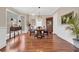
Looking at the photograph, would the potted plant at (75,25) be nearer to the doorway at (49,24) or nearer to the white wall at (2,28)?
the doorway at (49,24)

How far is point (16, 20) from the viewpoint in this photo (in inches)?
145

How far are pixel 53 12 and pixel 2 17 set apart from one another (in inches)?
64.5

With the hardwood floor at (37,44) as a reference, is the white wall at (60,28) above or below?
above

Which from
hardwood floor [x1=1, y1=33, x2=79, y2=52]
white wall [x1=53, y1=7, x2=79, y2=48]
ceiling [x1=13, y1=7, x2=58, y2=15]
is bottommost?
hardwood floor [x1=1, y1=33, x2=79, y2=52]

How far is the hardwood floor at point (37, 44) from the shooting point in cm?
348

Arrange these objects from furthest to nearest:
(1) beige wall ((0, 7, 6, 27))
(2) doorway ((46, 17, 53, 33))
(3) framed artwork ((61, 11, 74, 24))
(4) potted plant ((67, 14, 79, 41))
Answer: (2) doorway ((46, 17, 53, 33)) < (3) framed artwork ((61, 11, 74, 24)) < (4) potted plant ((67, 14, 79, 41)) < (1) beige wall ((0, 7, 6, 27))

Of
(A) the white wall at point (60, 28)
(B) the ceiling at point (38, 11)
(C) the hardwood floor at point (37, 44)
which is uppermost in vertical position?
(B) the ceiling at point (38, 11)

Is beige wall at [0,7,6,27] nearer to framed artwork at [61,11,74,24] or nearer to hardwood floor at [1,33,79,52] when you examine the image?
hardwood floor at [1,33,79,52]

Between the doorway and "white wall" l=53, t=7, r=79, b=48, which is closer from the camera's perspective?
"white wall" l=53, t=7, r=79, b=48

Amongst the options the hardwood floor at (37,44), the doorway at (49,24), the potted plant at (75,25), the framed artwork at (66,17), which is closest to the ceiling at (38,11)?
the doorway at (49,24)

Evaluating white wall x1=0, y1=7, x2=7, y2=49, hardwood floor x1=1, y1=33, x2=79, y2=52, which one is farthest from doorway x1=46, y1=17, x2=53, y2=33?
white wall x1=0, y1=7, x2=7, y2=49

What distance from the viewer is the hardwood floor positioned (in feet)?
11.4

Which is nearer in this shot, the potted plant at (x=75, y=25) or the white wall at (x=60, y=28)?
the potted plant at (x=75, y=25)

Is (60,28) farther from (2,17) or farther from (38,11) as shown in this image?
(2,17)
